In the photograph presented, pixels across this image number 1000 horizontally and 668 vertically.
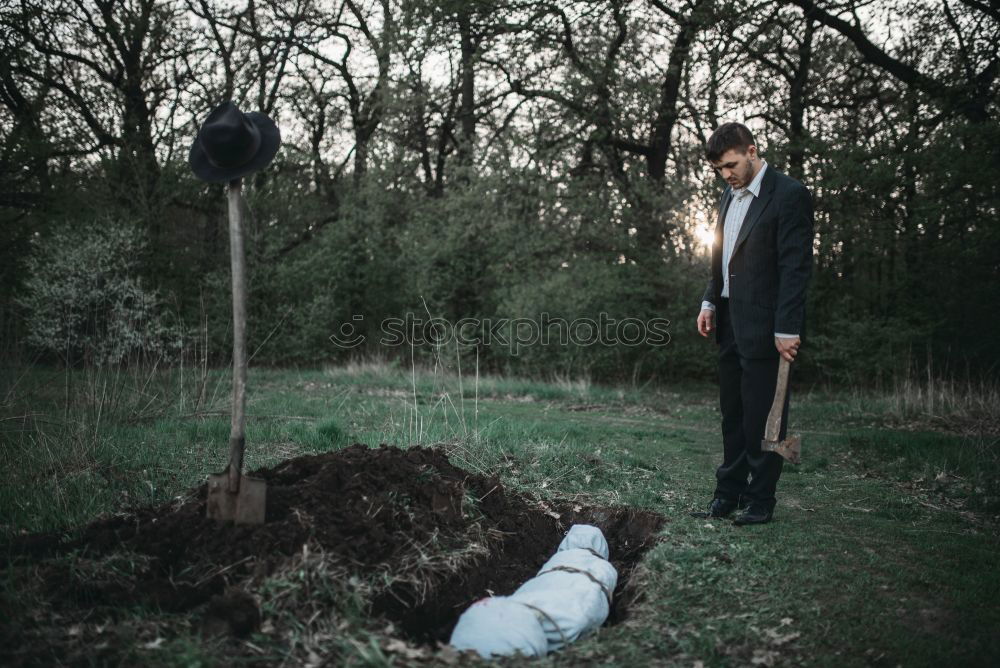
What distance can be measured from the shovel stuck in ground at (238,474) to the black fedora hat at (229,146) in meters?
0.19

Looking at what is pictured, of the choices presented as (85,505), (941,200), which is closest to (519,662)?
(85,505)

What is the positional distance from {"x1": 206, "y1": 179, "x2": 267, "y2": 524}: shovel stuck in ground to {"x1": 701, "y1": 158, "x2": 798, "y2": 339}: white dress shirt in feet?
8.75

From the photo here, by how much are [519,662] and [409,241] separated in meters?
15.8

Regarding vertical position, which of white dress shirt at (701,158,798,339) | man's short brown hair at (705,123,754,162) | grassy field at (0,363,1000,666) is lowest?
grassy field at (0,363,1000,666)

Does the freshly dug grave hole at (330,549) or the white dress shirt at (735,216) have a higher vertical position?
the white dress shirt at (735,216)

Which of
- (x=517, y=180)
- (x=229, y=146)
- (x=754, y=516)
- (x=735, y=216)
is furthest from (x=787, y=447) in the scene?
(x=517, y=180)

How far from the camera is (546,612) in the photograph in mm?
2783

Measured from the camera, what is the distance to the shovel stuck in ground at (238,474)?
306cm

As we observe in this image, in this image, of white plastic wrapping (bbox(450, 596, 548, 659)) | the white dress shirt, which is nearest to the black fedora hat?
white plastic wrapping (bbox(450, 596, 548, 659))

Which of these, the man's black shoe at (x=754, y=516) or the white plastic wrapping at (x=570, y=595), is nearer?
the white plastic wrapping at (x=570, y=595)

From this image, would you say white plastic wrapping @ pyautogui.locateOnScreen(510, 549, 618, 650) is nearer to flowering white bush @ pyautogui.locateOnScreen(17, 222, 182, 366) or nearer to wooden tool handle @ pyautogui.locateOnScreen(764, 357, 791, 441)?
wooden tool handle @ pyautogui.locateOnScreen(764, 357, 791, 441)

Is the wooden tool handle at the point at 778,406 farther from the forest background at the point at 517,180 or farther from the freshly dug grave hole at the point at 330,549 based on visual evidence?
the forest background at the point at 517,180

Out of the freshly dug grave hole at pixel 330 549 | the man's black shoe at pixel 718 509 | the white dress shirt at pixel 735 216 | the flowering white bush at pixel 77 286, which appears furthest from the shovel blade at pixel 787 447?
the flowering white bush at pixel 77 286

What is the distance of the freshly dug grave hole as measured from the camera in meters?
2.78
